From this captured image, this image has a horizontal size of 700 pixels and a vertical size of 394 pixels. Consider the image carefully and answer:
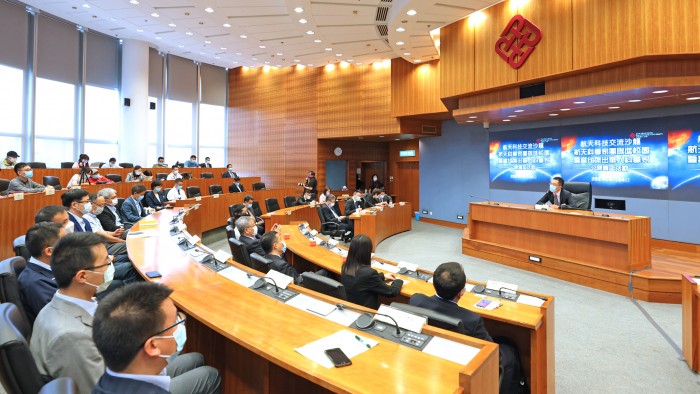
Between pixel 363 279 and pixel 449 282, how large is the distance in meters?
0.88

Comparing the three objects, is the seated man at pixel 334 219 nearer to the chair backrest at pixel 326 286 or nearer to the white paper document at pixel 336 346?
the chair backrest at pixel 326 286

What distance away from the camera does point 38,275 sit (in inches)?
88.7

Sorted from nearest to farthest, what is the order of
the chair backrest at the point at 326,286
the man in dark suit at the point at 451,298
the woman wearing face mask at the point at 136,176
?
the man in dark suit at the point at 451,298, the chair backrest at the point at 326,286, the woman wearing face mask at the point at 136,176

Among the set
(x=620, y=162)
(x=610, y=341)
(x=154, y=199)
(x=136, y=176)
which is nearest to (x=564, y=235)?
(x=610, y=341)

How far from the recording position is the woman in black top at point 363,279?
2.89m

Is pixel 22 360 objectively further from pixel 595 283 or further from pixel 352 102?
pixel 352 102

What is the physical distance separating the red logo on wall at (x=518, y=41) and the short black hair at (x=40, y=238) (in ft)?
22.8

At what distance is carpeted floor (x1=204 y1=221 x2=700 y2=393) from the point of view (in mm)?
2830

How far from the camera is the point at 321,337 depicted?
1.77m

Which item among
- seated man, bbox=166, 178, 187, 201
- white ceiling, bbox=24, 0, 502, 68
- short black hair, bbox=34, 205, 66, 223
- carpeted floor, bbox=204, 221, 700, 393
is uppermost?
white ceiling, bbox=24, 0, 502, 68

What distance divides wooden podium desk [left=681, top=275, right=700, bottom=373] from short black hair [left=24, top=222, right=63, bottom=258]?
4.74 m

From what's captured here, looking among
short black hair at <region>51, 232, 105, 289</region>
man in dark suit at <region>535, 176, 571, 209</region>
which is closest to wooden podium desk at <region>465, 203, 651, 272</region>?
man in dark suit at <region>535, 176, 571, 209</region>

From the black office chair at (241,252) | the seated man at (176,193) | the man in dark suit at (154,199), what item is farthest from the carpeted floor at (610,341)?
the seated man at (176,193)

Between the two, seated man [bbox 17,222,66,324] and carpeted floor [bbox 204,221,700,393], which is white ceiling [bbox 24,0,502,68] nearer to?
carpeted floor [bbox 204,221,700,393]
